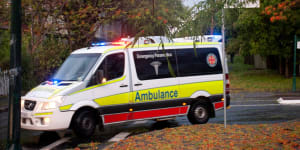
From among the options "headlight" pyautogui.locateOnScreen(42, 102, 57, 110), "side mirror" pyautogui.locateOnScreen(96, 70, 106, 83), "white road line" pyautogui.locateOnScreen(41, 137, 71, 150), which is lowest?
"white road line" pyautogui.locateOnScreen(41, 137, 71, 150)

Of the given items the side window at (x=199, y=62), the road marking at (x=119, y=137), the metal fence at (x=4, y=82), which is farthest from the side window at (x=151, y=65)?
the metal fence at (x=4, y=82)

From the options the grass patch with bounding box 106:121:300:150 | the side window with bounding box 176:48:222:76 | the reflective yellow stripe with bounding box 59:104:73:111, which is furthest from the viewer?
the side window with bounding box 176:48:222:76

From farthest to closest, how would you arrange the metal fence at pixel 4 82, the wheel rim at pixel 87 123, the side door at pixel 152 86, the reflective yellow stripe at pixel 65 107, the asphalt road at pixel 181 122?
the metal fence at pixel 4 82, the side door at pixel 152 86, the wheel rim at pixel 87 123, the asphalt road at pixel 181 122, the reflective yellow stripe at pixel 65 107

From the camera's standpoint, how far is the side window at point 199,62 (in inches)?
450

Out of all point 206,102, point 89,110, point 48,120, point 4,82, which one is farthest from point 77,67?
point 4,82

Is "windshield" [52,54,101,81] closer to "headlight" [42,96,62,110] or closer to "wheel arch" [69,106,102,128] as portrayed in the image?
"wheel arch" [69,106,102,128]

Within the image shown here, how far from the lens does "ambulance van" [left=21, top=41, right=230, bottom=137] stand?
968 cm

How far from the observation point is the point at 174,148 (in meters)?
7.61

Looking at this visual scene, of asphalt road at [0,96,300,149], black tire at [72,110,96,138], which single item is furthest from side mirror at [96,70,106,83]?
asphalt road at [0,96,300,149]

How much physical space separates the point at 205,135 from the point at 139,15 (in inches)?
137

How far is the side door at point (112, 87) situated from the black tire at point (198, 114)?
1981 millimetres

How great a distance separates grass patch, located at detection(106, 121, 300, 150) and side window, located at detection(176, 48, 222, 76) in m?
2.03

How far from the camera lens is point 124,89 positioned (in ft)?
34.6

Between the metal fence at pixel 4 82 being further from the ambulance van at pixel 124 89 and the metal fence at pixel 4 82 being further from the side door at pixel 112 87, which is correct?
the side door at pixel 112 87
